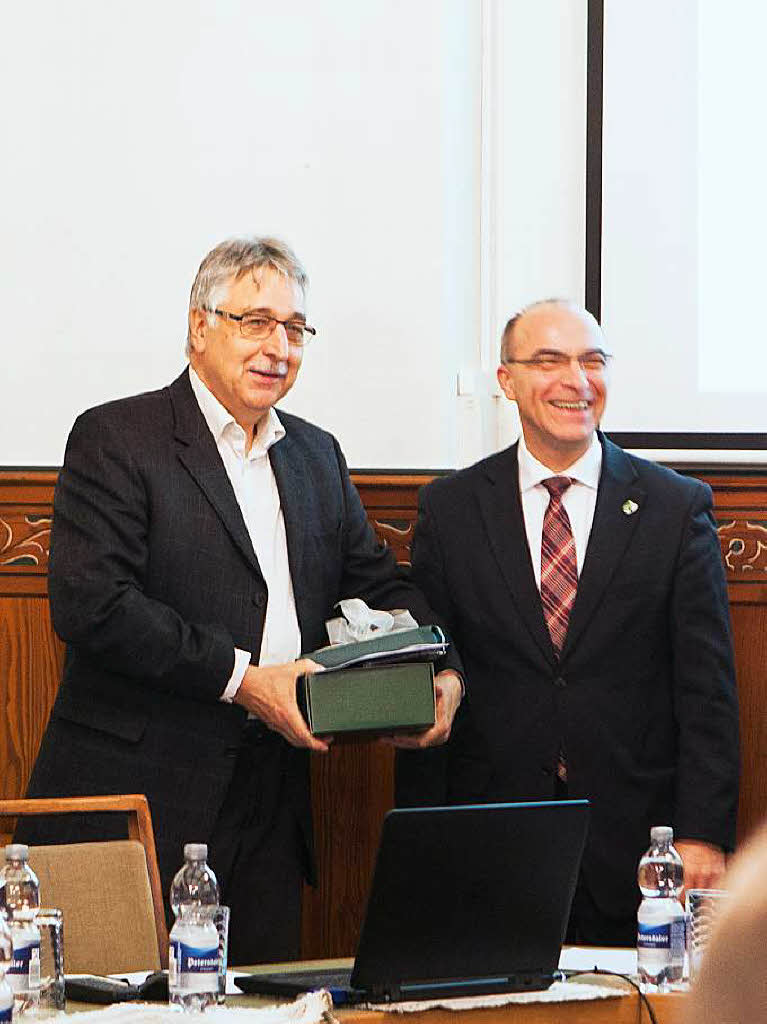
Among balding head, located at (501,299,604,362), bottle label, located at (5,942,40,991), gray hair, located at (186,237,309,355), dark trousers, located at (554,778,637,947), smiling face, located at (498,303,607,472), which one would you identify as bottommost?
dark trousers, located at (554,778,637,947)

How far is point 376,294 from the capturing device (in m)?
3.97

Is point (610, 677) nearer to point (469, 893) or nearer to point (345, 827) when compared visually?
point (345, 827)

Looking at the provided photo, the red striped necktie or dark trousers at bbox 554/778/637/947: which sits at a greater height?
the red striped necktie

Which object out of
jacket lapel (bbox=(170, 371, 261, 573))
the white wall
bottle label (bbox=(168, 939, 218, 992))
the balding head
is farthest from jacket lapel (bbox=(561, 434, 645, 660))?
bottle label (bbox=(168, 939, 218, 992))

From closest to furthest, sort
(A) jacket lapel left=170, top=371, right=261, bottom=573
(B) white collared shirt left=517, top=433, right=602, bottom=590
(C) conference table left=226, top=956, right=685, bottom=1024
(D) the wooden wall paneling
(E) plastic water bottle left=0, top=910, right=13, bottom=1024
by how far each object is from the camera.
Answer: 1. (E) plastic water bottle left=0, top=910, right=13, bottom=1024
2. (C) conference table left=226, top=956, right=685, bottom=1024
3. (A) jacket lapel left=170, top=371, right=261, bottom=573
4. (B) white collared shirt left=517, top=433, right=602, bottom=590
5. (D) the wooden wall paneling

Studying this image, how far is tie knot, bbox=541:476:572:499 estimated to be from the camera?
3.26m

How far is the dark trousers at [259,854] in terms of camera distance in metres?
2.98

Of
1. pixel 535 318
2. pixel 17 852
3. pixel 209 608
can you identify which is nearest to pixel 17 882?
pixel 17 852

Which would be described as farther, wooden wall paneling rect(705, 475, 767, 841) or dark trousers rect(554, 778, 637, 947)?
wooden wall paneling rect(705, 475, 767, 841)

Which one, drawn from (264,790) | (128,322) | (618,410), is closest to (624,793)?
(264,790)

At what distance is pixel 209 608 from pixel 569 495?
0.86 meters

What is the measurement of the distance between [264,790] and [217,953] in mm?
1142

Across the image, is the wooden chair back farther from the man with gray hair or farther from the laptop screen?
the laptop screen

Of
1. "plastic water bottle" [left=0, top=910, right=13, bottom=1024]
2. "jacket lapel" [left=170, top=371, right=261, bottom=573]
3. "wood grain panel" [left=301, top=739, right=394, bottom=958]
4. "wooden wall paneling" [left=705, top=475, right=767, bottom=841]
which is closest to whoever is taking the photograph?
"plastic water bottle" [left=0, top=910, right=13, bottom=1024]
